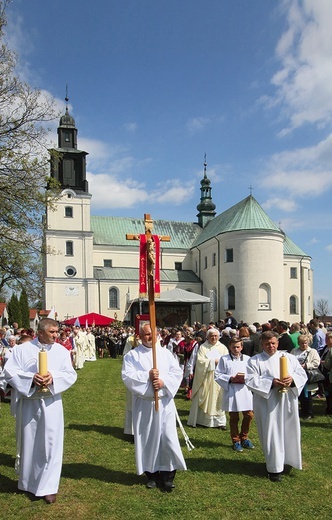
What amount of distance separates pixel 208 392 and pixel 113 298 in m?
42.8

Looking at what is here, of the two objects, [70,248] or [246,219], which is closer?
[246,219]

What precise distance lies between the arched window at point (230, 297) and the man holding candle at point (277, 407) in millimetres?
41234

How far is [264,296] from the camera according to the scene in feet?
151

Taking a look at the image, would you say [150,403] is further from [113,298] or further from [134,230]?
→ [134,230]

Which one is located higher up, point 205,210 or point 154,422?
point 205,210

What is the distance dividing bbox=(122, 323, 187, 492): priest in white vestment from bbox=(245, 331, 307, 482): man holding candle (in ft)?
3.70

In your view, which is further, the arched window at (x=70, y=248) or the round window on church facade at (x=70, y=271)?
the arched window at (x=70, y=248)

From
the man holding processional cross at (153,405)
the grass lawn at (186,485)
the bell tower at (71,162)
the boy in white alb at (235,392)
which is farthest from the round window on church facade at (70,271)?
the man holding processional cross at (153,405)

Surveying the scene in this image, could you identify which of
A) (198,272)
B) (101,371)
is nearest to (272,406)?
(101,371)

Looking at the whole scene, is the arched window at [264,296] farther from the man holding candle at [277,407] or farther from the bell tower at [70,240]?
the man holding candle at [277,407]

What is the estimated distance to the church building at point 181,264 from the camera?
46.4 metres

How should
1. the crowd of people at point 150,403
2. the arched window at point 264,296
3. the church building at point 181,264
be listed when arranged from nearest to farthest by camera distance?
the crowd of people at point 150,403, the arched window at point 264,296, the church building at point 181,264

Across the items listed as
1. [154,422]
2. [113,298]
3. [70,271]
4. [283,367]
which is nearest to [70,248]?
[70,271]

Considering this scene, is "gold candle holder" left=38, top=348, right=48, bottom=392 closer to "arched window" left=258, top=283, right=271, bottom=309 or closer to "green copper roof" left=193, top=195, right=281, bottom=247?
"arched window" left=258, top=283, right=271, bottom=309
